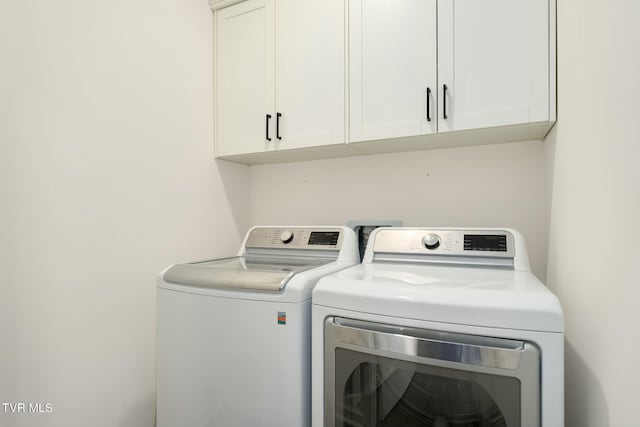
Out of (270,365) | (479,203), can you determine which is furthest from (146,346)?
(479,203)

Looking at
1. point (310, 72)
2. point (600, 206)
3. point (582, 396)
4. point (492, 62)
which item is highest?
point (310, 72)

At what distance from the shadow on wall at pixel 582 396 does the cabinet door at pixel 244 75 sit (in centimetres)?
149

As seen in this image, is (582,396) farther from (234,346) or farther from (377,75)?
(377,75)

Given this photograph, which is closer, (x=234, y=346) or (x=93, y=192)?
(x=234, y=346)

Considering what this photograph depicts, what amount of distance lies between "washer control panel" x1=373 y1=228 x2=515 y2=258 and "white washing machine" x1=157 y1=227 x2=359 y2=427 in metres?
0.28

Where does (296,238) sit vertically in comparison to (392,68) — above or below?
below

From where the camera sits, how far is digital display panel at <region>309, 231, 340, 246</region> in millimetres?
1511

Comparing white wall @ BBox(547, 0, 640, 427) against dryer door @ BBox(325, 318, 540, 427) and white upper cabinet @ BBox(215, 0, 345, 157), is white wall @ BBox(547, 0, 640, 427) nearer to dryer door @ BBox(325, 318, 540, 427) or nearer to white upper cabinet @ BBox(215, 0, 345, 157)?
dryer door @ BBox(325, 318, 540, 427)

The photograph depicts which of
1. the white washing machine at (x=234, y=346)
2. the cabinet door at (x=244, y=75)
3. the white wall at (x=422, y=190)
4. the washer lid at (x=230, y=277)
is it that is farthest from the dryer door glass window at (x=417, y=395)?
the cabinet door at (x=244, y=75)

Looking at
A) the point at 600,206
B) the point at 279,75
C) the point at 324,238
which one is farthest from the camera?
the point at 279,75

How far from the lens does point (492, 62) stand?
1251 millimetres

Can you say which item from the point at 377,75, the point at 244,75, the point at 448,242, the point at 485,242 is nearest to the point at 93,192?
the point at 244,75

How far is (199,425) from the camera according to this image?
1139mm

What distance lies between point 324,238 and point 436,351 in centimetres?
80
